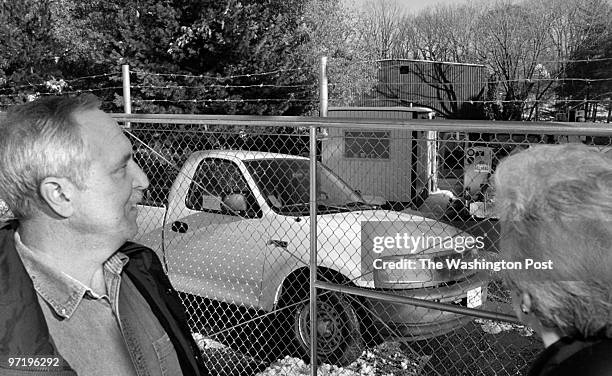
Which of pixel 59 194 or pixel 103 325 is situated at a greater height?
pixel 59 194

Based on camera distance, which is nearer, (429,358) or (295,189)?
(429,358)

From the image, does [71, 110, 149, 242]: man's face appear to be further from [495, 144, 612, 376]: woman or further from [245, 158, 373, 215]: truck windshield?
[245, 158, 373, 215]: truck windshield

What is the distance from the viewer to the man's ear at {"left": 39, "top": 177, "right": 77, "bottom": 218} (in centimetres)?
166

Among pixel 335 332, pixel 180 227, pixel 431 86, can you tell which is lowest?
pixel 335 332

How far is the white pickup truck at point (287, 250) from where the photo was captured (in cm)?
428

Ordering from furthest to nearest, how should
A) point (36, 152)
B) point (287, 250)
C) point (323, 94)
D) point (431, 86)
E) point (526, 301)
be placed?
point (431, 86)
point (323, 94)
point (287, 250)
point (36, 152)
point (526, 301)

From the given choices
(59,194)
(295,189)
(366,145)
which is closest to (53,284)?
(59,194)

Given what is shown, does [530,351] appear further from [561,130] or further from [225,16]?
[225,16]

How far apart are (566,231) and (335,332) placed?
3.22m

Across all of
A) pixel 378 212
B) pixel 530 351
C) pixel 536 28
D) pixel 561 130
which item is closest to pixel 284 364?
pixel 378 212

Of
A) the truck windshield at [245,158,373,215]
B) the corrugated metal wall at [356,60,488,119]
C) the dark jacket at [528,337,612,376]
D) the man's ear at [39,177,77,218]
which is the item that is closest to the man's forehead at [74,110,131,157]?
the man's ear at [39,177,77,218]

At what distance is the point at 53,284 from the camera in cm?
167

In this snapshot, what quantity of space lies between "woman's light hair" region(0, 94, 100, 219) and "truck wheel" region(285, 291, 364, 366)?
2723 millimetres

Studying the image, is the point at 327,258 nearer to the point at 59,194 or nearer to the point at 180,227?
the point at 180,227
